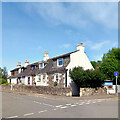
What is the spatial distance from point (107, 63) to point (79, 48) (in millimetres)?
7325

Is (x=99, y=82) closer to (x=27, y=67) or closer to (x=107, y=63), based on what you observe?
(x=107, y=63)

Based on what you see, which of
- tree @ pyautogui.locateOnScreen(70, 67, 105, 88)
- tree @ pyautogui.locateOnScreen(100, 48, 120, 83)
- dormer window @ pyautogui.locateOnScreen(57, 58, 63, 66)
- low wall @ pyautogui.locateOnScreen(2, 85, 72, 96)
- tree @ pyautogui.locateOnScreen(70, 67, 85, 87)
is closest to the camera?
low wall @ pyautogui.locateOnScreen(2, 85, 72, 96)

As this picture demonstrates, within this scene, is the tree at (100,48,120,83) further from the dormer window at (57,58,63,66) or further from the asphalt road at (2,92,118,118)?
the asphalt road at (2,92,118,118)

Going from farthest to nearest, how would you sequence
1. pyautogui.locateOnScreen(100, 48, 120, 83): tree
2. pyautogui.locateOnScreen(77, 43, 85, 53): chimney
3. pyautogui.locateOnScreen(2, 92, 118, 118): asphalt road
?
pyautogui.locateOnScreen(100, 48, 120, 83): tree
pyautogui.locateOnScreen(77, 43, 85, 53): chimney
pyautogui.locateOnScreen(2, 92, 118, 118): asphalt road

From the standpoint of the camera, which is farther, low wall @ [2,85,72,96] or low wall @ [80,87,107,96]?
low wall @ [2,85,72,96]

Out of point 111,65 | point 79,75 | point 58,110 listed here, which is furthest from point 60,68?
point 58,110

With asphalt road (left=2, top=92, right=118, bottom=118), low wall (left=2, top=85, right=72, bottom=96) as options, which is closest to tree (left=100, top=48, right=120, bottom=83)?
low wall (left=2, top=85, right=72, bottom=96)

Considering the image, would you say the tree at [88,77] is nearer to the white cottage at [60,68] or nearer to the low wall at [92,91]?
the low wall at [92,91]

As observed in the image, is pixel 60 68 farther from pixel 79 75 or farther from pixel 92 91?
pixel 92 91

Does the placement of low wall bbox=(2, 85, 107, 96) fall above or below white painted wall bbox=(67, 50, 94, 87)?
below

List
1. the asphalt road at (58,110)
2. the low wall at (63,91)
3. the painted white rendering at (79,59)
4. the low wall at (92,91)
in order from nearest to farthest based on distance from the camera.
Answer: the asphalt road at (58,110), the low wall at (92,91), the low wall at (63,91), the painted white rendering at (79,59)

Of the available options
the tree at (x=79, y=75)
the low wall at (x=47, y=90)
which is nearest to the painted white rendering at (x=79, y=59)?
the tree at (x=79, y=75)

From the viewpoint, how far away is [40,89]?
25.8m

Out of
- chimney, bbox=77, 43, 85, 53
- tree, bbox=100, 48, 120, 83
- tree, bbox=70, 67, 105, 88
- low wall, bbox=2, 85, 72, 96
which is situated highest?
chimney, bbox=77, 43, 85, 53
